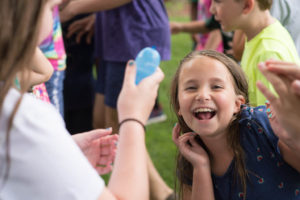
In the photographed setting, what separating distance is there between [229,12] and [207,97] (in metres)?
0.82

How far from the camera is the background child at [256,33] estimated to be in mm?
1796

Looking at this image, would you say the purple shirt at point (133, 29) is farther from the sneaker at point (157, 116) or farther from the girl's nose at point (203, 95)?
the sneaker at point (157, 116)

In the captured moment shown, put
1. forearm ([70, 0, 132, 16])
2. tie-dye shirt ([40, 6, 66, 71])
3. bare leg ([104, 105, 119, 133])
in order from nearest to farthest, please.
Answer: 1. tie-dye shirt ([40, 6, 66, 71])
2. forearm ([70, 0, 132, 16])
3. bare leg ([104, 105, 119, 133])

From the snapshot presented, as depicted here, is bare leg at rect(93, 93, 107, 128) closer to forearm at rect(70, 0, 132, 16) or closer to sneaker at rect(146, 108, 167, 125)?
forearm at rect(70, 0, 132, 16)

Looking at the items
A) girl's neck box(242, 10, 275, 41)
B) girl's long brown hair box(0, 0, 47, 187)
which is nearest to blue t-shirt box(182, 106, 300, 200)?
girl's neck box(242, 10, 275, 41)

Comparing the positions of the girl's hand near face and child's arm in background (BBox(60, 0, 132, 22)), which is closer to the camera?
the girl's hand near face

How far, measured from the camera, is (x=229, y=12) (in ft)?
6.93

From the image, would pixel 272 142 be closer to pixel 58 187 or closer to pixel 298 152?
pixel 298 152

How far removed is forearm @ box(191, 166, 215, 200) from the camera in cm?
151

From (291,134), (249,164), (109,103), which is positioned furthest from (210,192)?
(109,103)

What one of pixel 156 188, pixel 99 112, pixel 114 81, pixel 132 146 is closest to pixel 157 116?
pixel 99 112

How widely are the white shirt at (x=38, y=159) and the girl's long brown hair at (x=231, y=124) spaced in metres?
0.72

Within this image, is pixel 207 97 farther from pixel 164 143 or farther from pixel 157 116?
pixel 157 116

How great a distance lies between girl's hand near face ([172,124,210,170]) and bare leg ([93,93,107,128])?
132 cm
